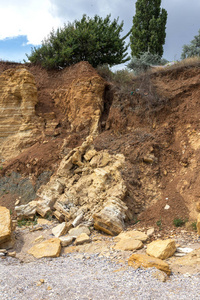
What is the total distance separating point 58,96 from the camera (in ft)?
45.1

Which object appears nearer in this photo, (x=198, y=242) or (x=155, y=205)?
(x=198, y=242)

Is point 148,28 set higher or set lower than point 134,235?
higher

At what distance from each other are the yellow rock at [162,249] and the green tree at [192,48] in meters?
13.6

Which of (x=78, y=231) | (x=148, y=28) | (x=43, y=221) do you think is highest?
(x=148, y=28)

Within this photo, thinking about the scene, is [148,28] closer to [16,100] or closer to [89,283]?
[16,100]

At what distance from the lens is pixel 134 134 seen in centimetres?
1023

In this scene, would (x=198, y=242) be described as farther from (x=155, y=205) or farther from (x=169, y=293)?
A: (x=169, y=293)

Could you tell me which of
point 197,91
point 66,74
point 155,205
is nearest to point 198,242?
point 155,205

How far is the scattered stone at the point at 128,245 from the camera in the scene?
5789mm

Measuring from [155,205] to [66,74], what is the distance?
9754 mm

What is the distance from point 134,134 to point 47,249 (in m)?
5.96

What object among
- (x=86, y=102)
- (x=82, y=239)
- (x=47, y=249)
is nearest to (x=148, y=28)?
(x=86, y=102)

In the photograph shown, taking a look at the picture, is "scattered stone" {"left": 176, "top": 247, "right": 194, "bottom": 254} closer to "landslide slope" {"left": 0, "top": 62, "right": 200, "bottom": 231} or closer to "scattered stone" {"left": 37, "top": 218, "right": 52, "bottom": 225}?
"landslide slope" {"left": 0, "top": 62, "right": 200, "bottom": 231}

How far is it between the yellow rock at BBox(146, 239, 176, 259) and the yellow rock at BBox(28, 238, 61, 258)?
2.22m
